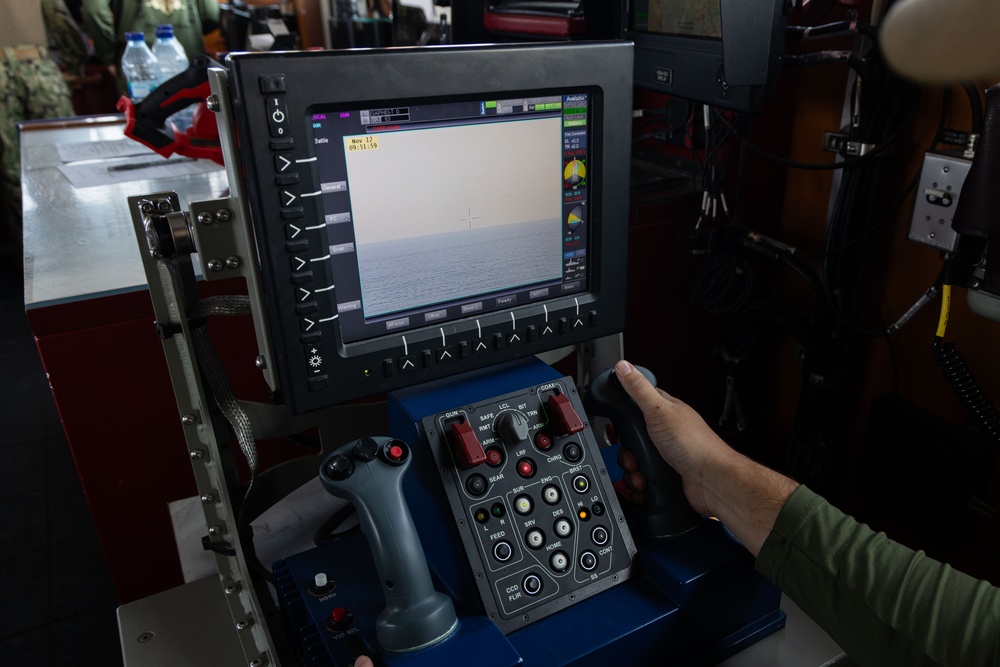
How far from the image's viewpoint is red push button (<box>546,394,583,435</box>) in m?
0.71

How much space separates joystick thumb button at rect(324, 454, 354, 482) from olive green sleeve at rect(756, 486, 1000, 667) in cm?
37

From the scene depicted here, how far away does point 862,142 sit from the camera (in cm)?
120

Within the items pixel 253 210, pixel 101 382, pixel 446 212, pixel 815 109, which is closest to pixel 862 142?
pixel 815 109

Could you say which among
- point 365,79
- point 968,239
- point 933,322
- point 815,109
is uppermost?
point 365,79

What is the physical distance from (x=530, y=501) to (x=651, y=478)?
13 centimetres

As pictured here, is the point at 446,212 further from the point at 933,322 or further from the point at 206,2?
the point at 206,2

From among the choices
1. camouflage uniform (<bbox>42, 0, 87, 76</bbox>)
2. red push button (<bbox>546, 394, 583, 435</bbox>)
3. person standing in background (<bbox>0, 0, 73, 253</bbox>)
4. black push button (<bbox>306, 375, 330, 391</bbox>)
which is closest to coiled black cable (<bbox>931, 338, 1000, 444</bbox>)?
red push button (<bbox>546, 394, 583, 435</bbox>)

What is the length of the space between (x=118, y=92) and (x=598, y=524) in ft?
14.6

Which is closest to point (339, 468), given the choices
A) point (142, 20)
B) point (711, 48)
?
point (711, 48)

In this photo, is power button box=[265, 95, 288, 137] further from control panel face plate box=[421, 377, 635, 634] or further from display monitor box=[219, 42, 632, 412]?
control panel face plate box=[421, 377, 635, 634]

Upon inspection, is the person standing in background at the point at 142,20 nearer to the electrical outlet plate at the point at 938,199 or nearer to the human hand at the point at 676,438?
the electrical outlet plate at the point at 938,199

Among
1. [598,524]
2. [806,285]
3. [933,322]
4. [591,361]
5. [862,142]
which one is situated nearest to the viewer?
[598,524]

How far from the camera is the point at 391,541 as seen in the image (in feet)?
1.98

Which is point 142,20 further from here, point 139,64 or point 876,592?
point 876,592
